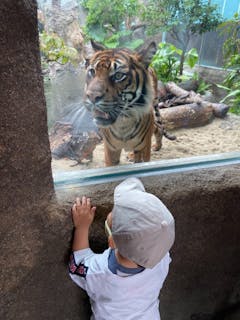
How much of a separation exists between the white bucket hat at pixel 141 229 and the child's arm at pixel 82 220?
12 centimetres

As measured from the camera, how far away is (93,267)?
89 cm

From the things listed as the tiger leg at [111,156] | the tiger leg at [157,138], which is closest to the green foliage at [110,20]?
the tiger leg at [111,156]

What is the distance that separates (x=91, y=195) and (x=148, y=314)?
43 cm

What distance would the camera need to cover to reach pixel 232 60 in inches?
56.8

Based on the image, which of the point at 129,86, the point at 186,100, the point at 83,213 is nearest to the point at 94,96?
the point at 129,86

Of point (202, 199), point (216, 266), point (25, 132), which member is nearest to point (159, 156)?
point (202, 199)

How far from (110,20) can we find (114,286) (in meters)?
0.83

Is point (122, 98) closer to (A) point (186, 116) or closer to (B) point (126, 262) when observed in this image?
(A) point (186, 116)

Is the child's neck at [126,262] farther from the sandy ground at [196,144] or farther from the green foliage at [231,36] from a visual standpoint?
the green foliage at [231,36]

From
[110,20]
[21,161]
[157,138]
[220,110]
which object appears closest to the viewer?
[21,161]

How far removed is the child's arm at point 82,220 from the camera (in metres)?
0.89

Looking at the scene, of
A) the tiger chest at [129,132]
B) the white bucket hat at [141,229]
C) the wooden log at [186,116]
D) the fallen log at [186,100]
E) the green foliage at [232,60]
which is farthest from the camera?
the wooden log at [186,116]

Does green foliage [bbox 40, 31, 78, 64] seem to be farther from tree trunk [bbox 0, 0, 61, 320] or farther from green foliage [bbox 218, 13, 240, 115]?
green foliage [bbox 218, 13, 240, 115]

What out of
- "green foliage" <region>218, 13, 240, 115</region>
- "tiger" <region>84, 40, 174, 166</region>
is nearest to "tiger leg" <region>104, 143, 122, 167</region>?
"tiger" <region>84, 40, 174, 166</region>
